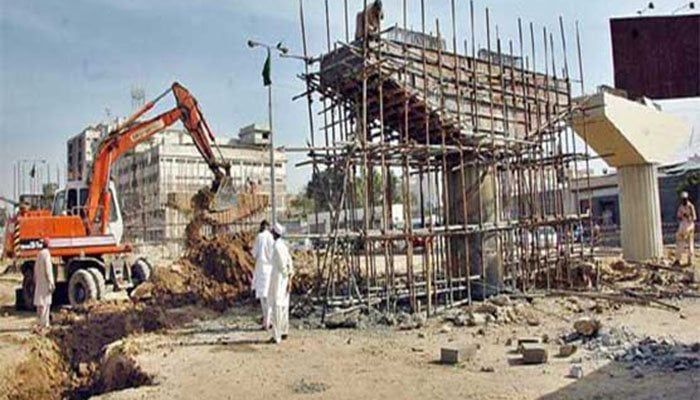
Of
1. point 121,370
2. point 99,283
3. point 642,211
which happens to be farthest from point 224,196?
point 642,211

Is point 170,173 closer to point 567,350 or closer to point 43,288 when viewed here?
point 43,288

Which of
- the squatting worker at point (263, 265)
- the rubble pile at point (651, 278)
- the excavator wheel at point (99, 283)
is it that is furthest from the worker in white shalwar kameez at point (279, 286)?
the rubble pile at point (651, 278)

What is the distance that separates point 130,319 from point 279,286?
13.1 feet

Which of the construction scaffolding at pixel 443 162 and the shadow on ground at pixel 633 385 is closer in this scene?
the shadow on ground at pixel 633 385

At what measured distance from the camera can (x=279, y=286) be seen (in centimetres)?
998

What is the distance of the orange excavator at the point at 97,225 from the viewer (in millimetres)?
15320

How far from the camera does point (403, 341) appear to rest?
973 centimetres

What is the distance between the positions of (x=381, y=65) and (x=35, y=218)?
9.15 m

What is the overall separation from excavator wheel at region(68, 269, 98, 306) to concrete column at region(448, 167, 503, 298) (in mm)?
8018

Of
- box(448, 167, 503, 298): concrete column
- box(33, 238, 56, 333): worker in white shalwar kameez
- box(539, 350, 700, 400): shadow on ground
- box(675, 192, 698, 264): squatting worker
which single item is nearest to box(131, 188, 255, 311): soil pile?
box(33, 238, 56, 333): worker in white shalwar kameez

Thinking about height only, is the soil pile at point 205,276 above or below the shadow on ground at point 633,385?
above

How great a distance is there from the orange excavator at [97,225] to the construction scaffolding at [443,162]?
18.2 feet

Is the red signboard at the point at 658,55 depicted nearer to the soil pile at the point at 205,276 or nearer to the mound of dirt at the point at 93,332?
the soil pile at the point at 205,276

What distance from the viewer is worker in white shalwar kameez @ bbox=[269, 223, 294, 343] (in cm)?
983
